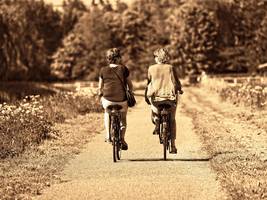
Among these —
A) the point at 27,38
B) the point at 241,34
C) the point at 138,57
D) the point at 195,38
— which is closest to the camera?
the point at 195,38

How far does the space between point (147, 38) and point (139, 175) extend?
79.9 metres

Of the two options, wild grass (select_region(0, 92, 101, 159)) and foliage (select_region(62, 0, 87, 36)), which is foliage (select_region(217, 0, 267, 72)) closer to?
foliage (select_region(62, 0, 87, 36))

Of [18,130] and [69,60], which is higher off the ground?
[18,130]

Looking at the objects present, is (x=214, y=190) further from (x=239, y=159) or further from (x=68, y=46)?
(x=68, y=46)

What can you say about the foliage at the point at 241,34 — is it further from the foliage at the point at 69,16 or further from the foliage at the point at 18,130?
the foliage at the point at 18,130

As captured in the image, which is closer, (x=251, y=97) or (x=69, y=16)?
(x=251, y=97)

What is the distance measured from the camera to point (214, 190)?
10.1 meters

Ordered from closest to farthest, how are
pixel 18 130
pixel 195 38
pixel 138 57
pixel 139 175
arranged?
pixel 139 175, pixel 18 130, pixel 195 38, pixel 138 57

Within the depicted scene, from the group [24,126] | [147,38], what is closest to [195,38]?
[147,38]

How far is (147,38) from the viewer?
90875 millimetres

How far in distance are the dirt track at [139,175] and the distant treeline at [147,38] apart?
62962mm

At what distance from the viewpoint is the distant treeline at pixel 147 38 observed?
277ft

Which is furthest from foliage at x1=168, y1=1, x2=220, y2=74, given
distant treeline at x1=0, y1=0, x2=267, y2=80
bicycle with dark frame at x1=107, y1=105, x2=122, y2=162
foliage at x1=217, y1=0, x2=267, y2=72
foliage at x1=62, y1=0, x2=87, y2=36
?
bicycle with dark frame at x1=107, y1=105, x2=122, y2=162

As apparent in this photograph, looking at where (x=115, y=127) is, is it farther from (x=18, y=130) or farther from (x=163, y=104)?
(x=18, y=130)
